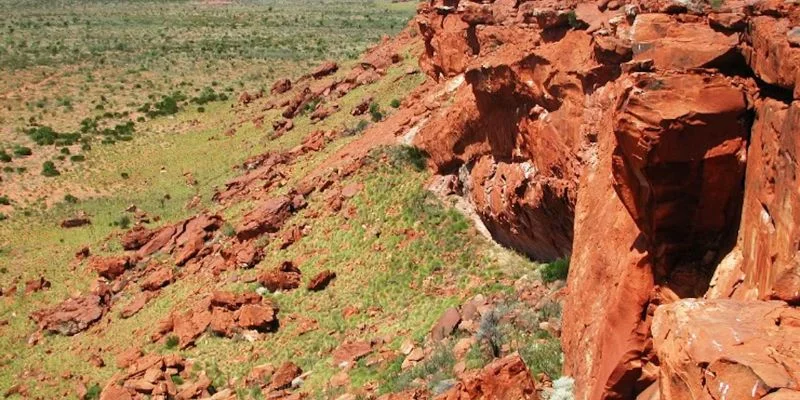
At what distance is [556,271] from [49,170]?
1514 inches

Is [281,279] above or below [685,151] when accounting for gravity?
below

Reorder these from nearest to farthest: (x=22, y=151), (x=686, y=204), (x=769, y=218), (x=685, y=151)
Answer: (x=769, y=218) → (x=685, y=151) → (x=686, y=204) → (x=22, y=151)

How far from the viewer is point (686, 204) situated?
11914 mm

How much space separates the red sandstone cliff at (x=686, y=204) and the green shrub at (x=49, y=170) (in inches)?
1529

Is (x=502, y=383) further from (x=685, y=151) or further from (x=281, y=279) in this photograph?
(x=281, y=279)

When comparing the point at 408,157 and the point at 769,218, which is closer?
the point at 769,218

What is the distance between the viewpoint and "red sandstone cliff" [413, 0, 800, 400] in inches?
339

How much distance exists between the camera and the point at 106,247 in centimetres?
3666

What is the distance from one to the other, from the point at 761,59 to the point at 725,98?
2.24 ft

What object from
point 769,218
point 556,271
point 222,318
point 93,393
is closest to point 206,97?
point 222,318

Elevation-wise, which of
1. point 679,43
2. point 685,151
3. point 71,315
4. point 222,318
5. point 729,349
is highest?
point 679,43

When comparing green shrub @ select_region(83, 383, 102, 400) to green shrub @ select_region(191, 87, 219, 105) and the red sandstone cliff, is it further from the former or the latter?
green shrub @ select_region(191, 87, 219, 105)

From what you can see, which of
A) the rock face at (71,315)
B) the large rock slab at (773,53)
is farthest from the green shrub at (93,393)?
the large rock slab at (773,53)

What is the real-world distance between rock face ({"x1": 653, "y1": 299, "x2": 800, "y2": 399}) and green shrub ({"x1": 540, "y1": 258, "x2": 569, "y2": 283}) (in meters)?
11.0
